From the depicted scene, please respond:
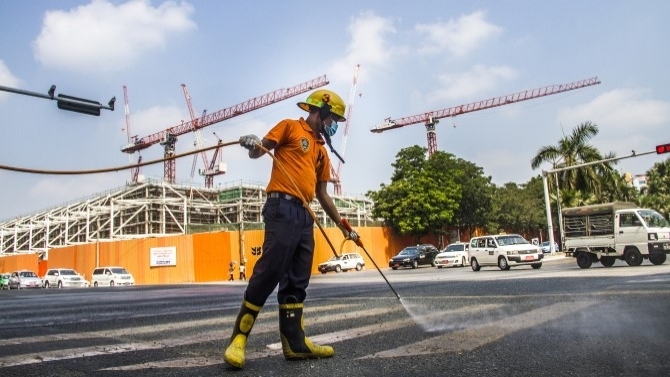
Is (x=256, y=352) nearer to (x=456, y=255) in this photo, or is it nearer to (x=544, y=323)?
(x=544, y=323)

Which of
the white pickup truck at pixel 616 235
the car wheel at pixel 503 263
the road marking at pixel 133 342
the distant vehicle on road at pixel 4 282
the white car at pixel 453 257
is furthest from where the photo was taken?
the distant vehicle on road at pixel 4 282

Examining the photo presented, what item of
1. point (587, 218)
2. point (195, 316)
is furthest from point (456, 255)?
point (195, 316)

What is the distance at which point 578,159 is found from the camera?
37.3 meters

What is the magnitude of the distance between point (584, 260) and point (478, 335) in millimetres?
16409

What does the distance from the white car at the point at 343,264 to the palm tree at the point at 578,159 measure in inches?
551

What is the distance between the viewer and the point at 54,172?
2.97 m

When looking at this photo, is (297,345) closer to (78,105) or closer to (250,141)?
(250,141)

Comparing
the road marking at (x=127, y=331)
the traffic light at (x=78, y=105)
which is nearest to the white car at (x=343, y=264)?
the traffic light at (x=78, y=105)

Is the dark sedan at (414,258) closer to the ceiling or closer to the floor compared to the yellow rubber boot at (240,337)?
closer to the floor

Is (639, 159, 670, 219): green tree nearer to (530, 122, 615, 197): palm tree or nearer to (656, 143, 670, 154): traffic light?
(530, 122, 615, 197): palm tree

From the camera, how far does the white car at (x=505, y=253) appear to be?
2066cm

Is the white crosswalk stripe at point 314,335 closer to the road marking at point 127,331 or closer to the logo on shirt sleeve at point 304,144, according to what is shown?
the road marking at point 127,331

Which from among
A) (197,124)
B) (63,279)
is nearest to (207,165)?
(197,124)

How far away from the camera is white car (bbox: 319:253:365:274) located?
3650cm
